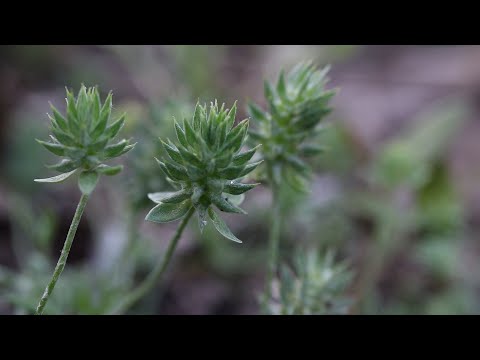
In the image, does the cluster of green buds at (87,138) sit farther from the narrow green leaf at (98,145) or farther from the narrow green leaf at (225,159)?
the narrow green leaf at (225,159)

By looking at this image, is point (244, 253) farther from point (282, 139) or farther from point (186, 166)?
point (186, 166)

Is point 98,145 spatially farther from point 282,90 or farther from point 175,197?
point 282,90

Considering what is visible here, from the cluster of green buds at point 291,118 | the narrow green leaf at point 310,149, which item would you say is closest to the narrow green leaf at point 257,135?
the cluster of green buds at point 291,118

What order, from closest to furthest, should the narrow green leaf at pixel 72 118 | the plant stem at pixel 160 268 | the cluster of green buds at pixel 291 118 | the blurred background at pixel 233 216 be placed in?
the narrow green leaf at pixel 72 118, the plant stem at pixel 160 268, the cluster of green buds at pixel 291 118, the blurred background at pixel 233 216

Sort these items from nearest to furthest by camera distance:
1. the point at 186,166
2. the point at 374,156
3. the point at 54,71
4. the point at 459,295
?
the point at 186,166
the point at 459,295
the point at 374,156
the point at 54,71

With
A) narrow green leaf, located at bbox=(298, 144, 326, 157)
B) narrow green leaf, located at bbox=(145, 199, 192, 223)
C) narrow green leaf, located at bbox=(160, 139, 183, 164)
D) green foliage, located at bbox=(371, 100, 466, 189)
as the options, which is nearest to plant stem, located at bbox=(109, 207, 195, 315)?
narrow green leaf, located at bbox=(145, 199, 192, 223)

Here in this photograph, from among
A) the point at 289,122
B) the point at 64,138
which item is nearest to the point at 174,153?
the point at 64,138
